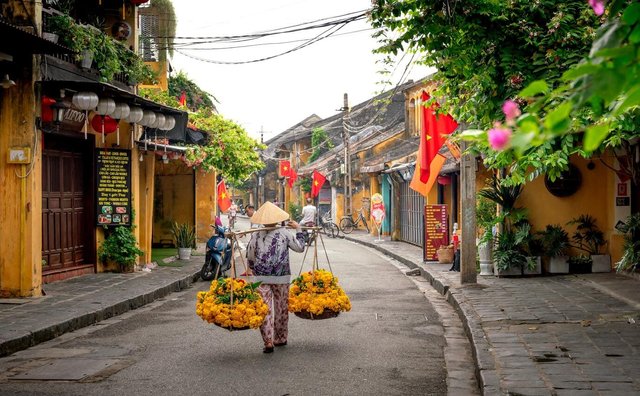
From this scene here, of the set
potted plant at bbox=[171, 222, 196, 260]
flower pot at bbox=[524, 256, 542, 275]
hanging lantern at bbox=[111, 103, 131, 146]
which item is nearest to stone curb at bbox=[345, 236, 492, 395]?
flower pot at bbox=[524, 256, 542, 275]

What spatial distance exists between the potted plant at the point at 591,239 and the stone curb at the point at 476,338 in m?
2.92

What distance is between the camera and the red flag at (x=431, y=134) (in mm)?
17672

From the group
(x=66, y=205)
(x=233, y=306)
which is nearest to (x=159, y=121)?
(x=66, y=205)

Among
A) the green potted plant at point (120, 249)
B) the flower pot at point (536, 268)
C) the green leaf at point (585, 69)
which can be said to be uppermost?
the green leaf at point (585, 69)

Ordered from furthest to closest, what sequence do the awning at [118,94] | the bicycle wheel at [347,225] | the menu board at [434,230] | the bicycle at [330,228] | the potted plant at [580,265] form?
1. the bicycle wheel at [347,225]
2. the bicycle at [330,228]
3. the menu board at [434,230]
4. the potted plant at [580,265]
5. the awning at [118,94]

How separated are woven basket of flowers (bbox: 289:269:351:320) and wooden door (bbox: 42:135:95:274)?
755cm

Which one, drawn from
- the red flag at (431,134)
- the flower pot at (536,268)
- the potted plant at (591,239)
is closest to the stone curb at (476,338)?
the flower pot at (536,268)

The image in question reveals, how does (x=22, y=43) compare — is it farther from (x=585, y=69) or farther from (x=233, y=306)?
(x=585, y=69)

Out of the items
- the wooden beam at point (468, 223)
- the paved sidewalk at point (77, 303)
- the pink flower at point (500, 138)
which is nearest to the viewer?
the pink flower at point (500, 138)

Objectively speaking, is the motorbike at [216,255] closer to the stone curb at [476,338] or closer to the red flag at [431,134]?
the stone curb at [476,338]

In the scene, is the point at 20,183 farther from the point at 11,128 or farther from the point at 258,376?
the point at 258,376

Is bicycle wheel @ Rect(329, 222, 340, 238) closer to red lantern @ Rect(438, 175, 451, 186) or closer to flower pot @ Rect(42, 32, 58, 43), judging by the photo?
red lantern @ Rect(438, 175, 451, 186)

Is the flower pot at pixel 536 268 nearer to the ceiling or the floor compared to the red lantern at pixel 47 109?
nearer to the floor

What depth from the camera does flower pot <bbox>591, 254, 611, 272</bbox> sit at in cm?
1577
